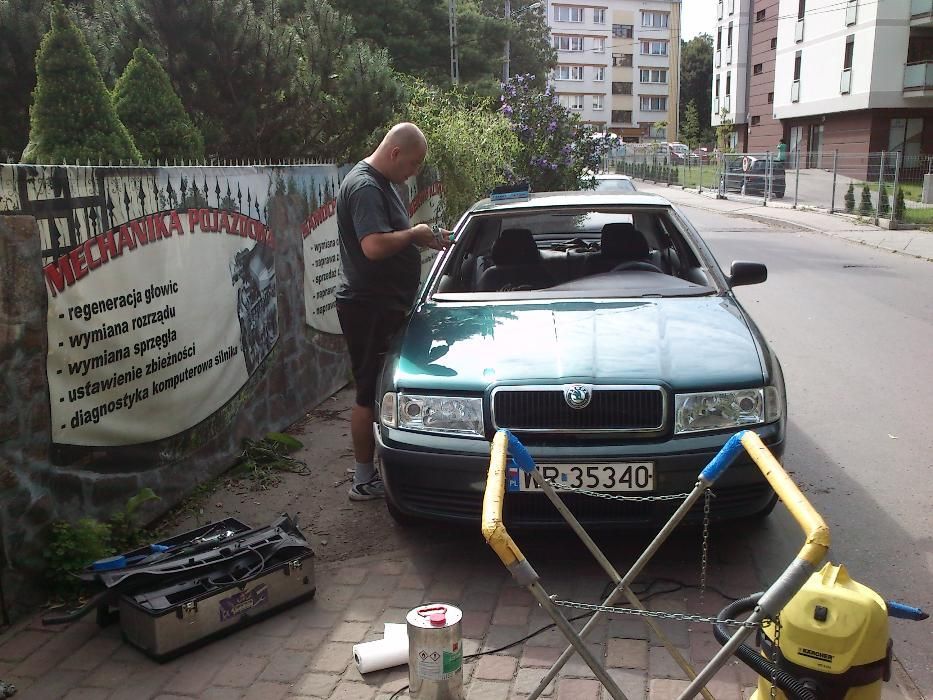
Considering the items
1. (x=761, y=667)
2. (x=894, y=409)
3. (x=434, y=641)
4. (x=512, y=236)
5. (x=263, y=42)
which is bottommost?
(x=894, y=409)

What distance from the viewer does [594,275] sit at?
5273mm

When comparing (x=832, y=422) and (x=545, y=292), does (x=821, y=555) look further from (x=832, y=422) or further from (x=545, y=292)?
(x=832, y=422)

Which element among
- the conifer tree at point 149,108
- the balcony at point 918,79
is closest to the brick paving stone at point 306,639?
the conifer tree at point 149,108

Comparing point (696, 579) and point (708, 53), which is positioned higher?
point (708, 53)

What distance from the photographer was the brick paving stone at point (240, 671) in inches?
126

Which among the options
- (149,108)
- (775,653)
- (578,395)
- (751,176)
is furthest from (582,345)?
(751,176)

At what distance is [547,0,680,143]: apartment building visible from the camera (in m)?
93.1

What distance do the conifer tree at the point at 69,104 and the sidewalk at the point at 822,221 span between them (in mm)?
8256

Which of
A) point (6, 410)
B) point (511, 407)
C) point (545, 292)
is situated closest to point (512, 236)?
point (545, 292)

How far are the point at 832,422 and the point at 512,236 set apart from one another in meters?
2.73

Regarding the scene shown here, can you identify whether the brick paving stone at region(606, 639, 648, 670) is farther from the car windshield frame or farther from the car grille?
the car windshield frame

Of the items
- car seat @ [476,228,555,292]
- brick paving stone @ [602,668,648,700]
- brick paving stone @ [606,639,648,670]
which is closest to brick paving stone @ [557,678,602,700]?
brick paving stone @ [602,668,648,700]

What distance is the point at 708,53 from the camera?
91625 mm

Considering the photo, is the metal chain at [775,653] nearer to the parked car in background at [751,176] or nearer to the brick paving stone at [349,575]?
the brick paving stone at [349,575]
